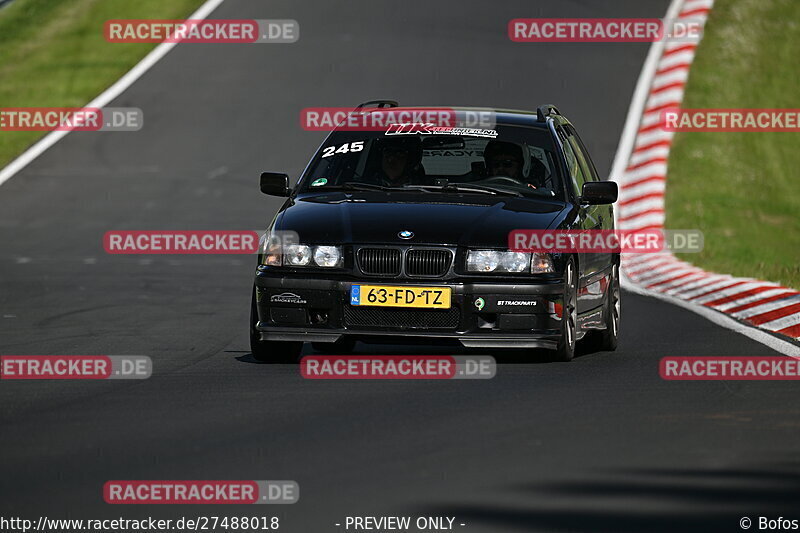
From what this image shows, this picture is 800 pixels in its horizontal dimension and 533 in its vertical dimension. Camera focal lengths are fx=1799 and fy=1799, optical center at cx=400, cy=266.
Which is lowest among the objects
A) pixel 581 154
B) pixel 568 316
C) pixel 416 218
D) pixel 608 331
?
pixel 608 331

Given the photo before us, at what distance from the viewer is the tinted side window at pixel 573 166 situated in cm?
1270

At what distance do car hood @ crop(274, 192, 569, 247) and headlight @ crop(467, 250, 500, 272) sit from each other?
2.2 inches

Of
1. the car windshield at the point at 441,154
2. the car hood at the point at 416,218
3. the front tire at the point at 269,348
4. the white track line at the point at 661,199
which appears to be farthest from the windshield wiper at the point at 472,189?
the white track line at the point at 661,199

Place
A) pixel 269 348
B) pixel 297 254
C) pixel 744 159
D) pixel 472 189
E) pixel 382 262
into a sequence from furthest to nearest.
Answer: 1. pixel 744 159
2. pixel 472 189
3. pixel 269 348
4. pixel 297 254
5. pixel 382 262

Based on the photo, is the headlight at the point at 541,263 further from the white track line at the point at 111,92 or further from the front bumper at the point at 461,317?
the white track line at the point at 111,92

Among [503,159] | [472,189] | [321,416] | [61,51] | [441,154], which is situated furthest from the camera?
[61,51]

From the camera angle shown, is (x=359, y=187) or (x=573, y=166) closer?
(x=359, y=187)

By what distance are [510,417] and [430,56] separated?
74.2ft

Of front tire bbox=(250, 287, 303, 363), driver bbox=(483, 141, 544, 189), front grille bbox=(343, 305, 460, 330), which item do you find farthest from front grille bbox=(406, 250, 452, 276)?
driver bbox=(483, 141, 544, 189)

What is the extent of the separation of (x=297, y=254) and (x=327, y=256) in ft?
0.69

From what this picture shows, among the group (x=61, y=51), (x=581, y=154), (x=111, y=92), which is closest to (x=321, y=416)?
(x=581, y=154)

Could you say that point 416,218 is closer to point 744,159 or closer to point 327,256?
point 327,256

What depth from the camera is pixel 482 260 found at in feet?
36.3

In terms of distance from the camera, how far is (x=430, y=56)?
3125 cm
